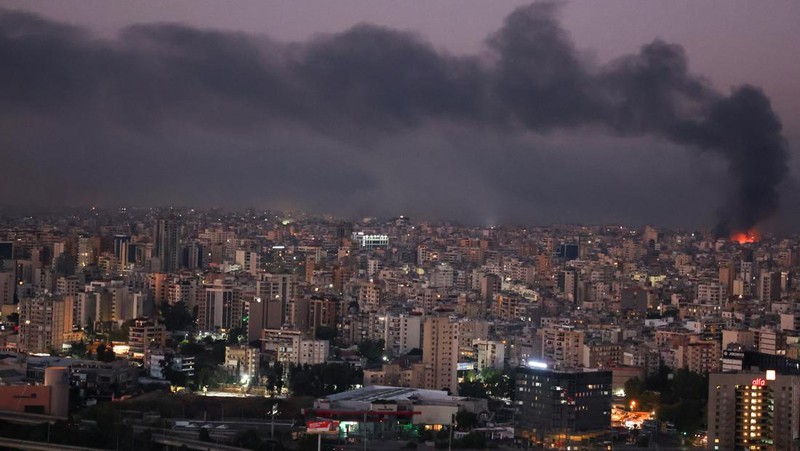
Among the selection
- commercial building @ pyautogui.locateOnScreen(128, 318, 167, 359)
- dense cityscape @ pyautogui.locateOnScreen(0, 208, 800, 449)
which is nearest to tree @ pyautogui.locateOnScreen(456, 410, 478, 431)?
dense cityscape @ pyautogui.locateOnScreen(0, 208, 800, 449)

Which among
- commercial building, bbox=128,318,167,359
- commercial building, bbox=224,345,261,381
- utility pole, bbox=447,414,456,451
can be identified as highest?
commercial building, bbox=128,318,167,359

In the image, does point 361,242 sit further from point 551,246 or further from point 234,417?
point 234,417

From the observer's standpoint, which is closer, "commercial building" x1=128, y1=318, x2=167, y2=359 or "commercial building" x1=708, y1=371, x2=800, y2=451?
"commercial building" x1=708, y1=371, x2=800, y2=451

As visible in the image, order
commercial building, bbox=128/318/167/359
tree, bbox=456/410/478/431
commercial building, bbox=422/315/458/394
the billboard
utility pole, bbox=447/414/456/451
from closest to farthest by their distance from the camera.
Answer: utility pole, bbox=447/414/456/451
the billboard
tree, bbox=456/410/478/431
commercial building, bbox=422/315/458/394
commercial building, bbox=128/318/167/359

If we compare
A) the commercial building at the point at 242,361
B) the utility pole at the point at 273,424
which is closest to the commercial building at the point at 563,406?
the utility pole at the point at 273,424

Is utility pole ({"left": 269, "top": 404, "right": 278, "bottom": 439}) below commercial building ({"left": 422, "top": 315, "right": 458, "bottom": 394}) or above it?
below

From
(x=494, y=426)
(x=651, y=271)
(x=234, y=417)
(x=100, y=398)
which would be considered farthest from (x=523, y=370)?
(x=651, y=271)

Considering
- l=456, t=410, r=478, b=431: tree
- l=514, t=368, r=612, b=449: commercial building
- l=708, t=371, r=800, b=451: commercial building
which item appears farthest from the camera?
l=456, t=410, r=478, b=431: tree

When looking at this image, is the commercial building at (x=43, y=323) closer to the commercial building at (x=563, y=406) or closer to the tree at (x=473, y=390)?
the tree at (x=473, y=390)

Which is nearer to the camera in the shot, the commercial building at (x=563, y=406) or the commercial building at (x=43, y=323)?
the commercial building at (x=563, y=406)

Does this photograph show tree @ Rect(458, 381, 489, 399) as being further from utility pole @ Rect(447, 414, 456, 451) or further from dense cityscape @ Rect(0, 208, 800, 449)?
utility pole @ Rect(447, 414, 456, 451)
